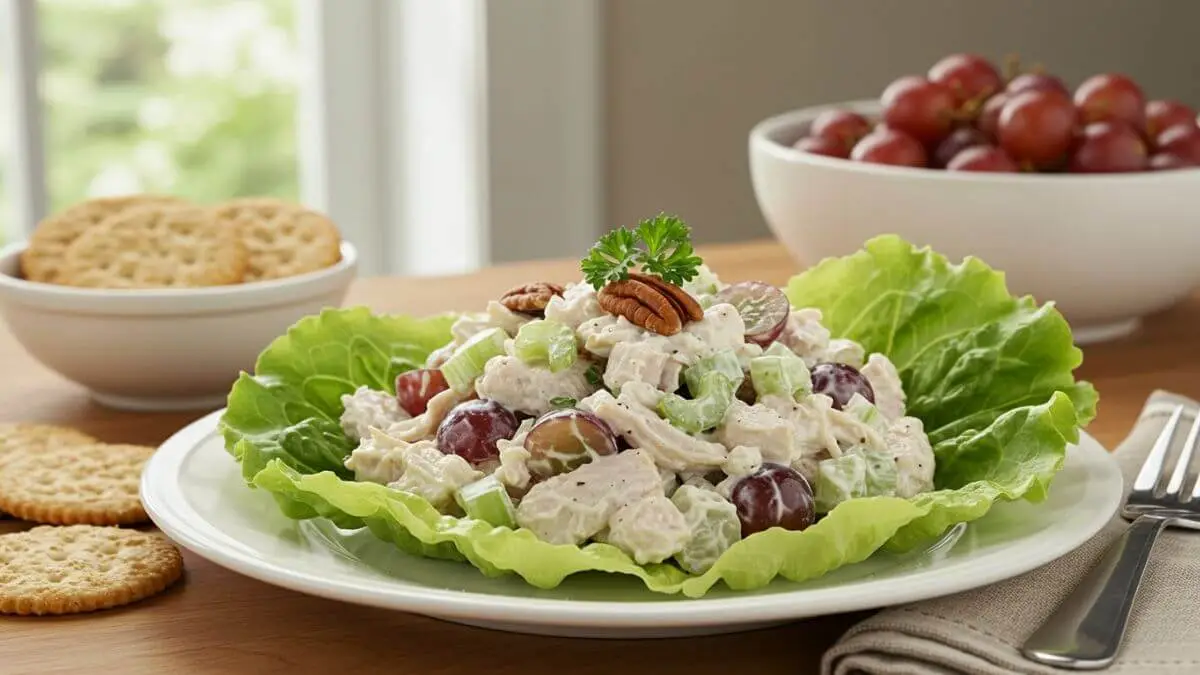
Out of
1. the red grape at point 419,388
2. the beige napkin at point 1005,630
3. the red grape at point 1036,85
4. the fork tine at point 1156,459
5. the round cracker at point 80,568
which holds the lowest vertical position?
the round cracker at point 80,568

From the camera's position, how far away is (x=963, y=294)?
1835 mm

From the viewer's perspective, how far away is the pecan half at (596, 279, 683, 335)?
1.40m

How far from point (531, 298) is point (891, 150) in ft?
3.30

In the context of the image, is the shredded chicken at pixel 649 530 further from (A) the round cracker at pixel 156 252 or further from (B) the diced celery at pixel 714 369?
(A) the round cracker at pixel 156 252

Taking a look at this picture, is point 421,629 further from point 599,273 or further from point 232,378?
point 232,378

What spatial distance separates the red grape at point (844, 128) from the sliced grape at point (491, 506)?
4.51 feet

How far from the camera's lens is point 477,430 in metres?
1.38

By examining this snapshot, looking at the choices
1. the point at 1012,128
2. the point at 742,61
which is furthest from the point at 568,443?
the point at 742,61

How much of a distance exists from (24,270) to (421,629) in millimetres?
1024

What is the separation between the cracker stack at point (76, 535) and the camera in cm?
137

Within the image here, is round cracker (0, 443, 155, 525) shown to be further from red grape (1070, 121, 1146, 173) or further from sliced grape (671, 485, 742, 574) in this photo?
red grape (1070, 121, 1146, 173)

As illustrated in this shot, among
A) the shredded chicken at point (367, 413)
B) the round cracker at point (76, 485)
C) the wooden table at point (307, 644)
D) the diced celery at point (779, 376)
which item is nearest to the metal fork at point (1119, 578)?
the wooden table at point (307, 644)

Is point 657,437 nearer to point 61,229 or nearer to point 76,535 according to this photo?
point 76,535

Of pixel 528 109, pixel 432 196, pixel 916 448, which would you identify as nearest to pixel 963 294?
pixel 916 448
